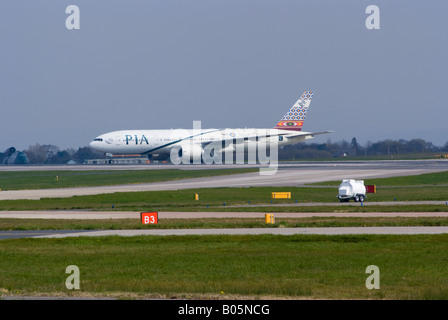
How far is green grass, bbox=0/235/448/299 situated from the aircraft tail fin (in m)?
87.3

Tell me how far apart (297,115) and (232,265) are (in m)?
95.5

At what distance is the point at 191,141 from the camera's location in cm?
11019

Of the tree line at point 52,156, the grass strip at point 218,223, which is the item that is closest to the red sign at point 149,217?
the grass strip at point 218,223

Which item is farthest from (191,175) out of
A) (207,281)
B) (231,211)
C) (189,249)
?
(207,281)

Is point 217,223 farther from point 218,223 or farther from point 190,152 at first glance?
point 190,152

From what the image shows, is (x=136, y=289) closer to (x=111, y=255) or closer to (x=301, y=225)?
(x=111, y=255)

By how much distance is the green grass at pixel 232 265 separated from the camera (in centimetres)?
1750

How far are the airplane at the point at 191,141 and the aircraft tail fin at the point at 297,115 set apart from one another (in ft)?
5.56

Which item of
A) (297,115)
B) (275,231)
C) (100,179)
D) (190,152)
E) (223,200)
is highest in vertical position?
(297,115)

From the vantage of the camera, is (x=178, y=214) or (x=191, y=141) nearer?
(x=178, y=214)

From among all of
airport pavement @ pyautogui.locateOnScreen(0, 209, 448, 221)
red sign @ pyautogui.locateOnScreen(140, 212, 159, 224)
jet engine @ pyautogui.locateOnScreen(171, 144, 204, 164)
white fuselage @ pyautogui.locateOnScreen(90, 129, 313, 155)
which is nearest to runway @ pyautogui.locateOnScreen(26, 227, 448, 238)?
red sign @ pyautogui.locateOnScreen(140, 212, 159, 224)

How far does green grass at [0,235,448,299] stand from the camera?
17.5 metres

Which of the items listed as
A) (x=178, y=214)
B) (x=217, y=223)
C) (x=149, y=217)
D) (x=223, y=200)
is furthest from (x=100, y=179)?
(x=217, y=223)
